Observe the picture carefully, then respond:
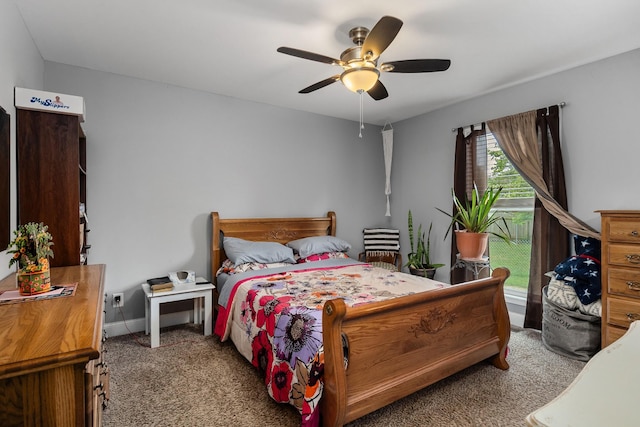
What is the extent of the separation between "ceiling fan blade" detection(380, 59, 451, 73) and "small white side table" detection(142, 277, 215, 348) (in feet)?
8.14

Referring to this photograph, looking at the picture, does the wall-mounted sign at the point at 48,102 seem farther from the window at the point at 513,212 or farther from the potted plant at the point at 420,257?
the window at the point at 513,212

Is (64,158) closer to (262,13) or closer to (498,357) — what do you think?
(262,13)

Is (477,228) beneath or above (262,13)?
beneath

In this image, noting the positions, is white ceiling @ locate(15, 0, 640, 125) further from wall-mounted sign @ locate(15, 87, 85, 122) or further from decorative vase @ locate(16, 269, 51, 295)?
decorative vase @ locate(16, 269, 51, 295)

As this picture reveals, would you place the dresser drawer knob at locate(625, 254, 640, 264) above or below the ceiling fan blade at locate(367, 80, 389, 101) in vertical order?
below

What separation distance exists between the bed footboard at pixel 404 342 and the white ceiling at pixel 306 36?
1.81m

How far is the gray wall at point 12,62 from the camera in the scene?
1825 millimetres

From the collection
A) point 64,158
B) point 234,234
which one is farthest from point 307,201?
point 64,158

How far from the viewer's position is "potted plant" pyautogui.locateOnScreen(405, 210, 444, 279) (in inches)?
161

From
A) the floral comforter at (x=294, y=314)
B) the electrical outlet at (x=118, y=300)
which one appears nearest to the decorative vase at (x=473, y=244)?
the floral comforter at (x=294, y=314)

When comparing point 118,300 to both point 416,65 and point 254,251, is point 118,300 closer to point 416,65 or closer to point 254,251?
point 254,251

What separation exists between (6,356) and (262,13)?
2198mm

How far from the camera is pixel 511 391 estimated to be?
2.24 m

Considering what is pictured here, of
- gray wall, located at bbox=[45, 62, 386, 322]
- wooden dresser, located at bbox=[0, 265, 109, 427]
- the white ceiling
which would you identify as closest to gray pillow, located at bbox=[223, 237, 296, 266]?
gray wall, located at bbox=[45, 62, 386, 322]
